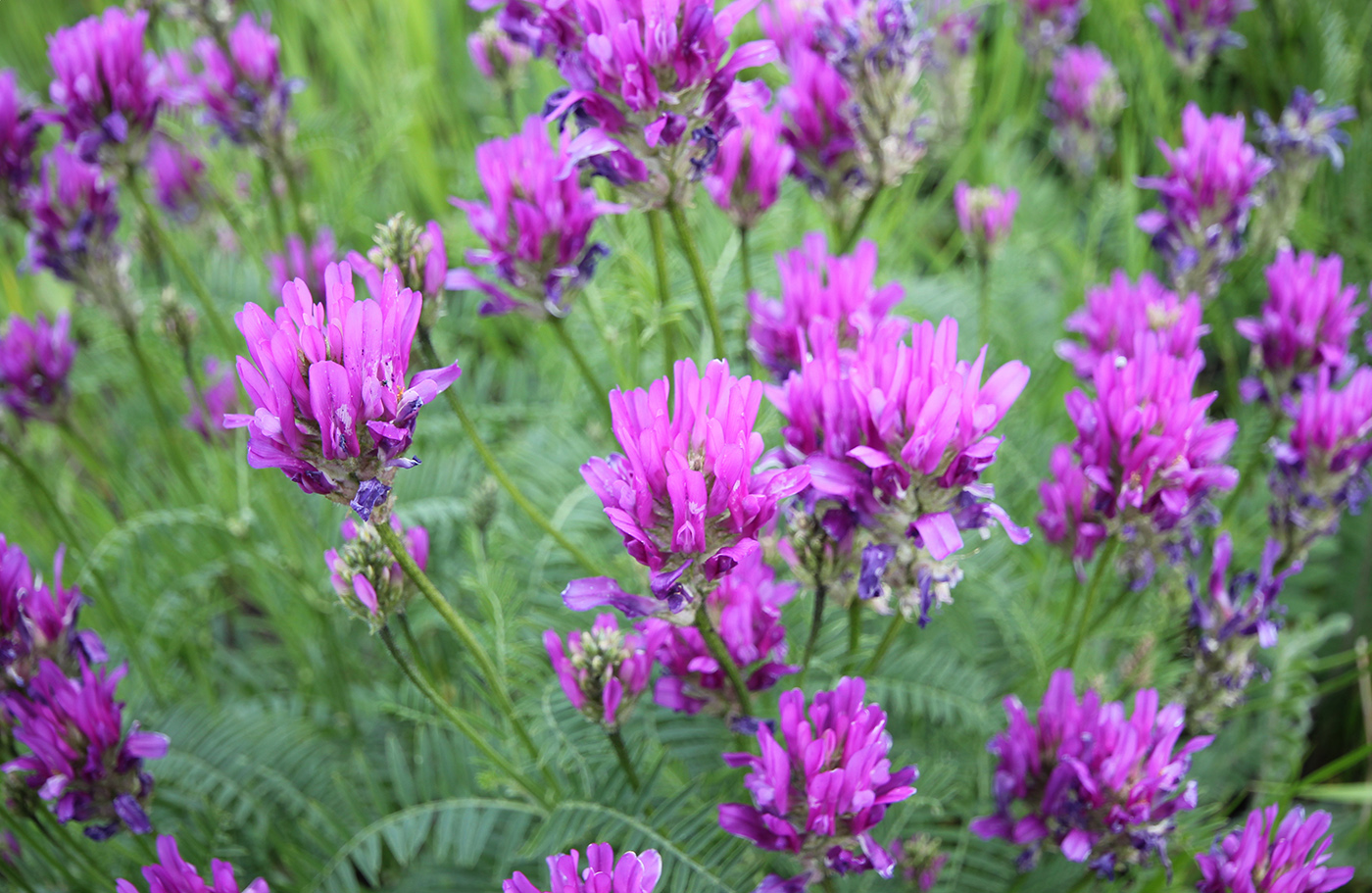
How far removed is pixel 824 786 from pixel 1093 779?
44cm

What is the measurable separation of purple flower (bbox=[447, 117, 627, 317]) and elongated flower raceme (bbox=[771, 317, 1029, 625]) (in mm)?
489

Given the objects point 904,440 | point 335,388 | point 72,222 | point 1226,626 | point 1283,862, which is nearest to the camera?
point 335,388

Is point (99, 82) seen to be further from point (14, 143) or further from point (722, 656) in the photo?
point (722, 656)

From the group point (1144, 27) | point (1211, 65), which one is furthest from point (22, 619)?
point (1211, 65)

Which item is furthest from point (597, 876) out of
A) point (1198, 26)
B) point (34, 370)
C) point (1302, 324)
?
point (1198, 26)

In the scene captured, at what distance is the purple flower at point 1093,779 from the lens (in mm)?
1312

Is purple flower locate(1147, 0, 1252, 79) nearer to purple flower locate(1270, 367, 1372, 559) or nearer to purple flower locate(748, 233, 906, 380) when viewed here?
purple flower locate(1270, 367, 1372, 559)

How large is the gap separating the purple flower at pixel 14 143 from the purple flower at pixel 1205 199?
2.12 meters

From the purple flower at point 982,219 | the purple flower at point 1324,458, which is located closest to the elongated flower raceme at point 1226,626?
the purple flower at point 1324,458

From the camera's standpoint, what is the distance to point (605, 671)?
128cm

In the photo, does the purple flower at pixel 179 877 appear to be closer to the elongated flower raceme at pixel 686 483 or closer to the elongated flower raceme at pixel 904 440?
the elongated flower raceme at pixel 686 483

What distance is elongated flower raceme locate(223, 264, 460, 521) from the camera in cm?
101

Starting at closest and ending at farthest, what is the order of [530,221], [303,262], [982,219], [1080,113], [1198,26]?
[530,221]
[982,219]
[303,262]
[1198,26]
[1080,113]

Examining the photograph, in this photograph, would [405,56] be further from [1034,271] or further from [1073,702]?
[1073,702]
